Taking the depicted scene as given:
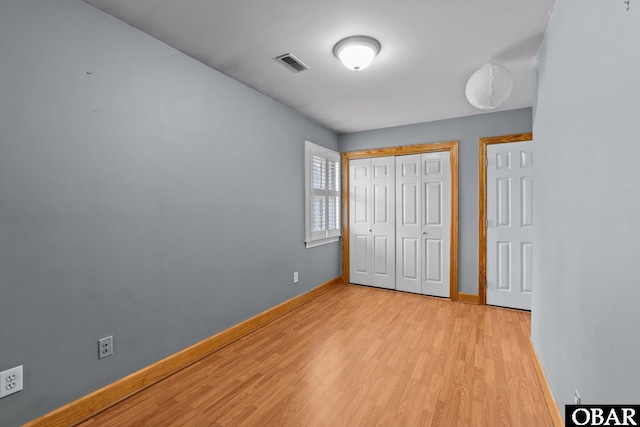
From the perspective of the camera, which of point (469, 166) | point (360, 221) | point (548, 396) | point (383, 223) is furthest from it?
point (360, 221)

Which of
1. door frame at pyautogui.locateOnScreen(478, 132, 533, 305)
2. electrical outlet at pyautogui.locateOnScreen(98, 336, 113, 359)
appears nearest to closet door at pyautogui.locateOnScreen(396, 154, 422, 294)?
door frame at pyautogui.locateOnScreen(478, 132, 533, 305)

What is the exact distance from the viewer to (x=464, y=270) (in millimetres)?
3754

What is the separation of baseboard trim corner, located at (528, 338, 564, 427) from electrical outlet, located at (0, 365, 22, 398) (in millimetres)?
2800

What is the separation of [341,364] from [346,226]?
2576 mm

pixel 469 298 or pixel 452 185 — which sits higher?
pixel 452 185

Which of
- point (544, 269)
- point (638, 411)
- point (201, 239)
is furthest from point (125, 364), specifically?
point (544, 269)

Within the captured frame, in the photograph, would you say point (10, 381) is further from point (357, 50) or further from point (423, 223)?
point (423, 223)

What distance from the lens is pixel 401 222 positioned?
164 inches

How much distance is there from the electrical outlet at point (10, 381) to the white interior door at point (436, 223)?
3.96 meters

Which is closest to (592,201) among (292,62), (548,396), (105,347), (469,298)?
(548,396)

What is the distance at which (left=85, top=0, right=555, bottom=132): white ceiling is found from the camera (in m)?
1.76

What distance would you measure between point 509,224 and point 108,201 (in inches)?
158

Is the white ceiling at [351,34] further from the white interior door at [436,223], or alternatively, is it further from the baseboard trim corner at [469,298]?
the baseboard trim corner at [469,298]

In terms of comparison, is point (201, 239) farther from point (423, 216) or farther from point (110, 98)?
point (423, 216)
